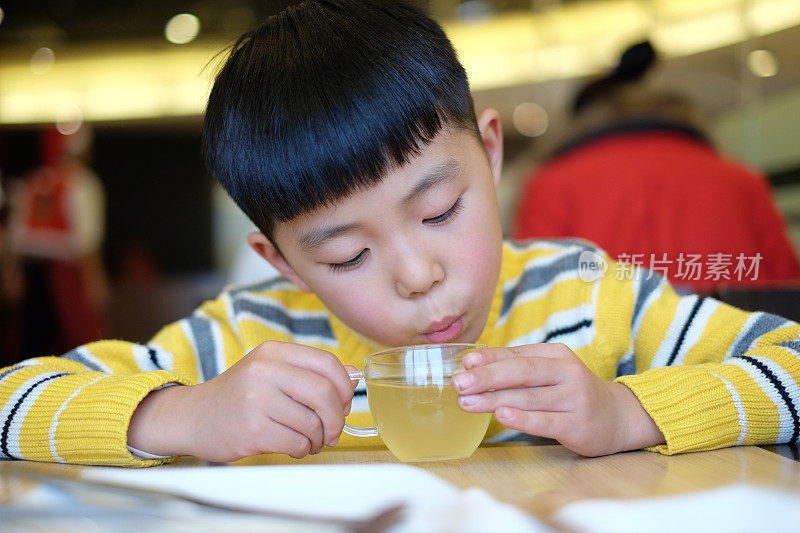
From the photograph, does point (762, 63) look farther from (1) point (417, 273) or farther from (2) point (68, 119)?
(2) point (68, 119)

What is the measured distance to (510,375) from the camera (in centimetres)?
62

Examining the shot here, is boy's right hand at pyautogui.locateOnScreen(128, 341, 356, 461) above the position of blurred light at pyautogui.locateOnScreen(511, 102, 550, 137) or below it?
below

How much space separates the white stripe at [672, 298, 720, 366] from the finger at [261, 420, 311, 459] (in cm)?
47

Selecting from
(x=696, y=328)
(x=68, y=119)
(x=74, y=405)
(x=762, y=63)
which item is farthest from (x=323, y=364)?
(x=68, y=119)

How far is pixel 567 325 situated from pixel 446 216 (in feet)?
0.87

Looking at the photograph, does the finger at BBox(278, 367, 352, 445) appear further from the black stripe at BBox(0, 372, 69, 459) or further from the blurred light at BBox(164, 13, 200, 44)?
the blurred light at BBox(164, 13, 200, 44)

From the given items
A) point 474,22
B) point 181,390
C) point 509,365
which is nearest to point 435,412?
point 509,365

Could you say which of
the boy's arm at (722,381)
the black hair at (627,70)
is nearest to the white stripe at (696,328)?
the boy's arm at (722,381)

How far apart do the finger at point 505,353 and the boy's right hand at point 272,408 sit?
0.12m

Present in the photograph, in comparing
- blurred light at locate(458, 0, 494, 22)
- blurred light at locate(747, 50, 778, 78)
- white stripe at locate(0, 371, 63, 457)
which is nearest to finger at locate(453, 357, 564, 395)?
white stripe at locate(0, 371, 63, 457)

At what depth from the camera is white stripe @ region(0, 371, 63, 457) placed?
0.75 meters

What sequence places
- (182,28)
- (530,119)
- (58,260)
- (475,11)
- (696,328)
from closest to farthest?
(696,328)
(58,260)
(475,11)
(530,119)
(182,28)

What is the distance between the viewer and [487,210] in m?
0.86

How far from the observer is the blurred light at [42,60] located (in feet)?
22.2
